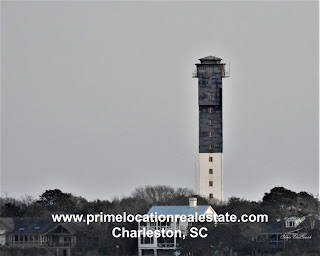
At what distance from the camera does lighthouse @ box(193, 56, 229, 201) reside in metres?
88.3

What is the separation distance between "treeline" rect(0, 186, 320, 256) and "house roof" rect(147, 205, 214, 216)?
46.1 inches

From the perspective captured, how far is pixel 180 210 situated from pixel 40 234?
7718 mm

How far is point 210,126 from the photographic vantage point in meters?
89.3

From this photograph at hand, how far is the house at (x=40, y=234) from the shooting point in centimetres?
7694

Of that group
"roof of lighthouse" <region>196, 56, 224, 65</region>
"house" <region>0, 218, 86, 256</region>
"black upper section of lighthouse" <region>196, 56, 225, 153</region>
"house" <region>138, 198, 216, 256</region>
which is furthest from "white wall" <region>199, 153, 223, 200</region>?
"house" <region>138, 198, 216, 256</region>

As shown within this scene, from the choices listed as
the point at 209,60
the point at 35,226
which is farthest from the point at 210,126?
the point at 35,226

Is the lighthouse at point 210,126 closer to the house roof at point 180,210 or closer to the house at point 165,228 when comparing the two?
the house roof at point 180,210

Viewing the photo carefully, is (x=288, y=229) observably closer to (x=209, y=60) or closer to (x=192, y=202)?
(x=192, y=202)

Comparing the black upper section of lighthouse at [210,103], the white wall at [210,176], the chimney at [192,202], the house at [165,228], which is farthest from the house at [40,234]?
the black upper section of lighthouse at [210,103]

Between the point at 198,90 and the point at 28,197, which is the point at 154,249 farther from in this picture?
the point at 28,197

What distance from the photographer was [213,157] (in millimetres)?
88875

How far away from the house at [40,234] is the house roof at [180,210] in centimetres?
422

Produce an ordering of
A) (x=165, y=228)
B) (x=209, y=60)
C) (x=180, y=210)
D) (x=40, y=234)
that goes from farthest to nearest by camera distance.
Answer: (x=209, y=60) < (x=40, y=234) < (x=180, y=210) < (x=165, y=228)

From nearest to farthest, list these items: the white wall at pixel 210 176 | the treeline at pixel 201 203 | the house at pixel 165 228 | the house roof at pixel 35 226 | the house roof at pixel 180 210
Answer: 1. the treeline at pixel 201 203
2. the house at pixel 165 228
3. the house roof at pixel 180 210
4. the house roof at pixel 35 226
5. the white wall at pixel 210 176
